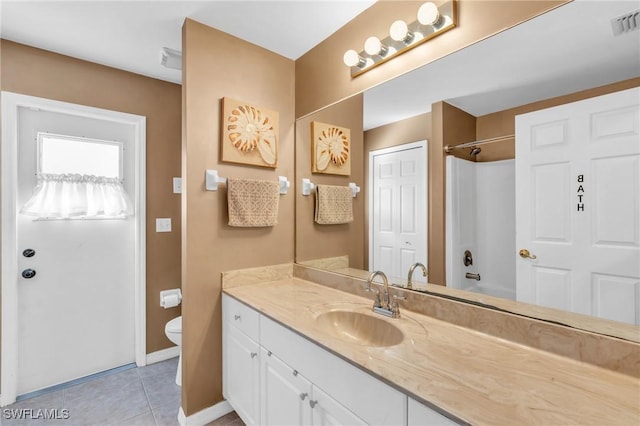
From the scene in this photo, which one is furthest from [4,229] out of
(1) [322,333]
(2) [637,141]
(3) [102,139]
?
(2) [637,141]

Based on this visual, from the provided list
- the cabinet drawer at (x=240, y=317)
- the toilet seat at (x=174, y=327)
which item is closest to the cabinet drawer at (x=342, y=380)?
the cabinet drawer at (x=240, y=317)

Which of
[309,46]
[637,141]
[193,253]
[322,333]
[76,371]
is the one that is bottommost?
[76,371]

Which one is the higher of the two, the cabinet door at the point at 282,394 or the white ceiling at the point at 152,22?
the white ceiling at the point at 152,22

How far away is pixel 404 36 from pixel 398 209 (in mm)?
841

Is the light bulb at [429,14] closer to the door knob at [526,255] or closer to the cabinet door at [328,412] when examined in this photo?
the door knob at [526,255]

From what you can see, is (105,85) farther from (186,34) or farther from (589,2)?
(589,2)

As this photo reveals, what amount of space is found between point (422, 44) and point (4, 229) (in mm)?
2722

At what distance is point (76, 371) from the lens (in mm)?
2186

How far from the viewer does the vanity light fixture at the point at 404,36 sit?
127 centimetres

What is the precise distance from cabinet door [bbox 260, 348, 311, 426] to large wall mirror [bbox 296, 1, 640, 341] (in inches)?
26.7

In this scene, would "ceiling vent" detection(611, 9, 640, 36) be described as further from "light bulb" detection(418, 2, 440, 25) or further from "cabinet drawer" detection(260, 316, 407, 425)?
"cabinet drawer" detection(260, 316, 407, 425)

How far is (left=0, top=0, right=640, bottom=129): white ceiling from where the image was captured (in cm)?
95

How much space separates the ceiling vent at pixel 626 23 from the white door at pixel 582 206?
0.65ft

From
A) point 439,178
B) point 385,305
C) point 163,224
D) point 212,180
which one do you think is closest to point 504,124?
point 439,178
